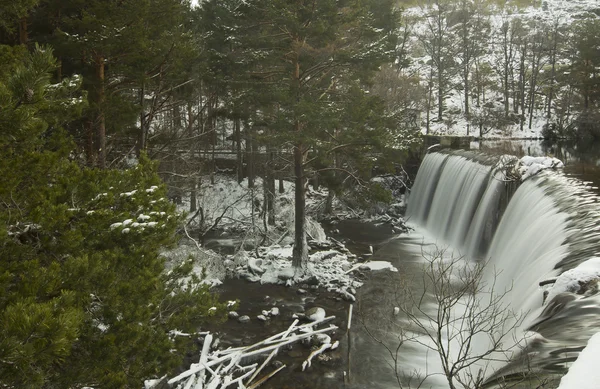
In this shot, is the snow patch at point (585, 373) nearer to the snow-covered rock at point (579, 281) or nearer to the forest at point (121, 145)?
the snow-covered rock at point (579, 281)

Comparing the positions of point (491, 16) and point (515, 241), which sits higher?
point (491, 16)

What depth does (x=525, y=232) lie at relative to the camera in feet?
41.7

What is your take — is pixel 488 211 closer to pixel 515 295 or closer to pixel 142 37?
pixel 515 295

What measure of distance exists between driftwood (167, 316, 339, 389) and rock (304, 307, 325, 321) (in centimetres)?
35

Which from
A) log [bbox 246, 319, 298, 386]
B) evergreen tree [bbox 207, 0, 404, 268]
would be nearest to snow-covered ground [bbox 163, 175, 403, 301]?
evergreen tree [bbox 207, 0, 404, 268]

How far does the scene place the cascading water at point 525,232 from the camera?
6.48 meters

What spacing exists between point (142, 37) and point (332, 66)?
25.0 feet

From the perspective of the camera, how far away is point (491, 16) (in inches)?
2272

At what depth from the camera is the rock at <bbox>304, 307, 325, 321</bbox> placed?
1264 centimetres

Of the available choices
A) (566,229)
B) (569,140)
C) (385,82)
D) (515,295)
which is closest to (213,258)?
(515,295)

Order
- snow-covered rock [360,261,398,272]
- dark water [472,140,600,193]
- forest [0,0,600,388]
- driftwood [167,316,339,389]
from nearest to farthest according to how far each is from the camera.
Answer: forest [0,0,600,388] → driftwood [167,316,339,389] → dark water [472,140,600,193] → snow-covered rock [360,261,398,272]

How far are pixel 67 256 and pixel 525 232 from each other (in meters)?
11.6

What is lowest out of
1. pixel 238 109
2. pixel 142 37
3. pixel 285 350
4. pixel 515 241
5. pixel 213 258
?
pixel 285 350

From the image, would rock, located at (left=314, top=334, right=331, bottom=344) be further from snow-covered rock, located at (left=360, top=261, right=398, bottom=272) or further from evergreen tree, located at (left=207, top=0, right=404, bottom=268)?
snow-covered rock, located at (left=360, top=261, right=398, bottom=272)
